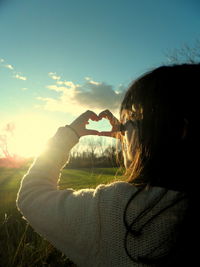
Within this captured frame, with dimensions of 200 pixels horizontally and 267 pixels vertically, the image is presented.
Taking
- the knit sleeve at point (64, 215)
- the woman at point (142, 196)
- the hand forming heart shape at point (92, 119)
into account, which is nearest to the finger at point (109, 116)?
the hand forming heart shape at point (92, 119)

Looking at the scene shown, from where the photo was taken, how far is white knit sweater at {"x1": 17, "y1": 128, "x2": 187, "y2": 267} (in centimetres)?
107

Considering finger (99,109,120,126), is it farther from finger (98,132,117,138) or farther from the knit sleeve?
the knit sleeve

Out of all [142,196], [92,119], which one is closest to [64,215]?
[142,196]

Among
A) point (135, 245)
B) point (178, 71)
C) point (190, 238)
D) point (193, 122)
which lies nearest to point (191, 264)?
point (190, 238)

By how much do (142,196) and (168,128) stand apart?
32 centimetres

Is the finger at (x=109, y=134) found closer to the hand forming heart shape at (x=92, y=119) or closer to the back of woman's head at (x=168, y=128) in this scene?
the hand forming heart shape at (x=92, y=119)

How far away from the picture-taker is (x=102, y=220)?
1.12m

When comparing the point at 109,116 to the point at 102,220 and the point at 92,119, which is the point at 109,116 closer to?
the point at 92,119

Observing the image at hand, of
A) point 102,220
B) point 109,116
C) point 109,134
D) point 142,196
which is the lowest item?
point 102,220

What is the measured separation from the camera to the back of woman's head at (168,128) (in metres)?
1.17

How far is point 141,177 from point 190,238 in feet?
1.03

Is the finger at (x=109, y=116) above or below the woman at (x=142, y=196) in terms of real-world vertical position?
above

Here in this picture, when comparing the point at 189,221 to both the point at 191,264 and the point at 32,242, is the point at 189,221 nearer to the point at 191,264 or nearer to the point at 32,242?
the point at 191,264

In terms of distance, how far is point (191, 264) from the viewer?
109 cm
